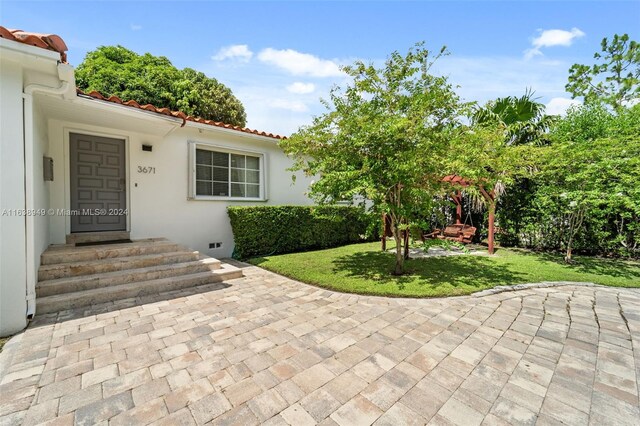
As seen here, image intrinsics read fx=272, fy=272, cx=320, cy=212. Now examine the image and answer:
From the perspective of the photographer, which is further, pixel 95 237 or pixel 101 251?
pixel 95 237

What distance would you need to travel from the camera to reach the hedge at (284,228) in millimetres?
7516

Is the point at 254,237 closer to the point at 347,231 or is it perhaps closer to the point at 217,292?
the point at 217,292

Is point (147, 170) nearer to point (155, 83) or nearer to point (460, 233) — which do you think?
point (460, 233)

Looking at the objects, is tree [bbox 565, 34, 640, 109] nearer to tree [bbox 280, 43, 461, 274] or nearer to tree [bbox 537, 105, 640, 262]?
tree [bbox 537, 105, 640, 262]

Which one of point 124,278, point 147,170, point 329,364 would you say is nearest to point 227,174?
point 147,170

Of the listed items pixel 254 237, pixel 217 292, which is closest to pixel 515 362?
pixel 217 292

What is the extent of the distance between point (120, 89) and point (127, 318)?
16491 mm

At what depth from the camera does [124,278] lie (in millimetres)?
4777

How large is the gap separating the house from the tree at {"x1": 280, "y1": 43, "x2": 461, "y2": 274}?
294 centimetres

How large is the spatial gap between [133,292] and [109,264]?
33.9 inches

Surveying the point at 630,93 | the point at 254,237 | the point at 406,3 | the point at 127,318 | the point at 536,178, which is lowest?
the point at 127,318

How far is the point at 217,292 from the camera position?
16.1 ft

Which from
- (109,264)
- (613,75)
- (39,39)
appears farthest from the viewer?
(613,75)

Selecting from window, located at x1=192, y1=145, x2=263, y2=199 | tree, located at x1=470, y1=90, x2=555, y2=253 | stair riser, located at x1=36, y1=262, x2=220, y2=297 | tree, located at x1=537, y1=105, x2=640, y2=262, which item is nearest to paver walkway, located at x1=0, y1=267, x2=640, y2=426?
stair riser, located at x1=36, y1=262, x2=220, y2=297
